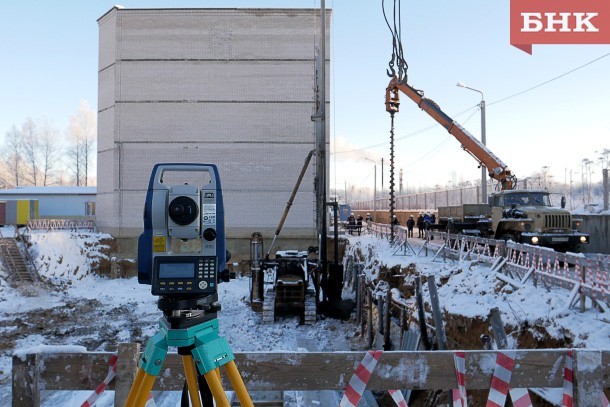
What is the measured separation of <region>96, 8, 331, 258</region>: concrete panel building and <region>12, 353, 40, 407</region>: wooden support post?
92.2 ft

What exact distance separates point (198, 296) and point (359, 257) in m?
22.3

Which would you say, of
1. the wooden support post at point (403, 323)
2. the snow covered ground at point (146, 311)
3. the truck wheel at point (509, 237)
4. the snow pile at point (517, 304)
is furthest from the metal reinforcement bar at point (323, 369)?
the truck wheel at point (509, 237)

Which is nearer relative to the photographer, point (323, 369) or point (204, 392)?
point (204, 392)

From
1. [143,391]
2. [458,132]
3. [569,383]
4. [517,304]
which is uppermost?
[458,132]

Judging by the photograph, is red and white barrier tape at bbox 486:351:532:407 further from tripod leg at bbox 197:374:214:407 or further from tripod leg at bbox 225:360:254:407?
tripod leg at bbox 197:374:214:407

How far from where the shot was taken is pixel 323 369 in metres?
2.58

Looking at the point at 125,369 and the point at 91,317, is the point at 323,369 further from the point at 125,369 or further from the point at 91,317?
the point at 91,317

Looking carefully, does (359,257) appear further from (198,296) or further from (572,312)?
(198,296)

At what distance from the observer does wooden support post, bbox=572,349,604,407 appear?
247cm

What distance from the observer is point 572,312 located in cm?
755

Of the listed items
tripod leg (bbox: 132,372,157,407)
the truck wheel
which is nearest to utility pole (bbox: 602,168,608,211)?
the truck wheel

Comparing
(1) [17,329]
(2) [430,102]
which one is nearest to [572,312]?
(2) [430,102]

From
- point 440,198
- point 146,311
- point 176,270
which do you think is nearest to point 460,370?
point 176,270

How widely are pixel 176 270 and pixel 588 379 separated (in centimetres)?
250
